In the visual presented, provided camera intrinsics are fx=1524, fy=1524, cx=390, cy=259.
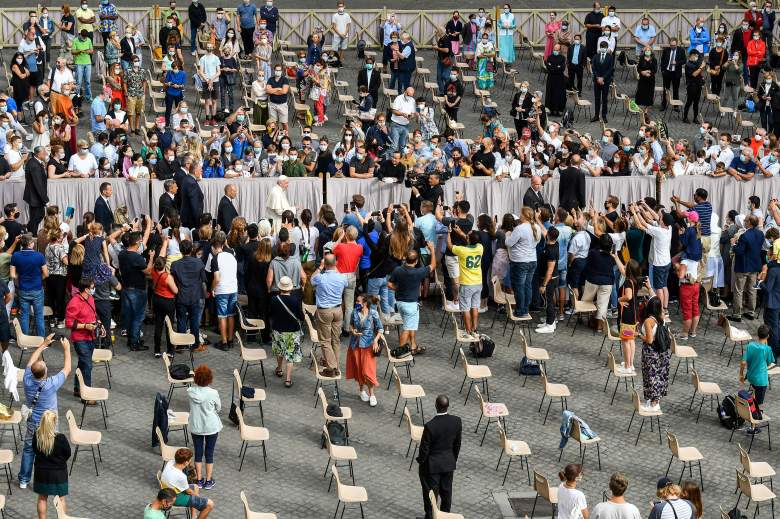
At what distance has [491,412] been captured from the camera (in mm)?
21359

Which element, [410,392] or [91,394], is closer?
[91,394]

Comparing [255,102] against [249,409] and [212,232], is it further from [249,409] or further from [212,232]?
[249,409]

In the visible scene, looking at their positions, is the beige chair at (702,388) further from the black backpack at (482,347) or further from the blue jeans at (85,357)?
the blue jeans at (85,357)

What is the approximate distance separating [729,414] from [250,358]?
709cm

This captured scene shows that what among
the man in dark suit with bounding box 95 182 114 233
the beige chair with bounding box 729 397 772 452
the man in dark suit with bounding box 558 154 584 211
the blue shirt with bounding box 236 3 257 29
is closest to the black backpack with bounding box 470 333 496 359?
the man in dark suit with bounding box 558 154 584 211

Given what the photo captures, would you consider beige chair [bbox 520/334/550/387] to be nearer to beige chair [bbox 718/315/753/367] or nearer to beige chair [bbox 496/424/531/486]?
beige chair [bbox 496/424/531/486]

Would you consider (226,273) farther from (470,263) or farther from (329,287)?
(470,263)

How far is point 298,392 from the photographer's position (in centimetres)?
2281

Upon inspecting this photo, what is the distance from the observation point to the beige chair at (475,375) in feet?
73.6

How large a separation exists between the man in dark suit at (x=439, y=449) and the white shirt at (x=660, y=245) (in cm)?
781

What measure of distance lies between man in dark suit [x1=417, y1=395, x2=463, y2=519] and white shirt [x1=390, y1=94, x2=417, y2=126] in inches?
499

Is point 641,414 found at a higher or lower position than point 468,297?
lower

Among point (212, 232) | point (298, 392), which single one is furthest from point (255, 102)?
point (298, 392)

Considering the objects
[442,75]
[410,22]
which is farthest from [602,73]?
[410,22]
